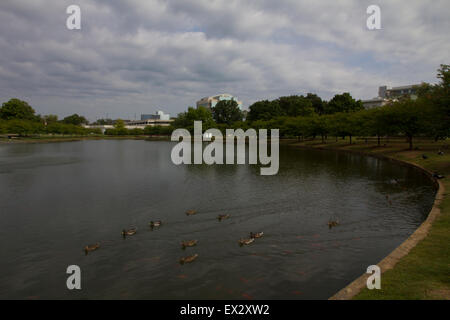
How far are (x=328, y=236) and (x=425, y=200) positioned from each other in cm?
1262

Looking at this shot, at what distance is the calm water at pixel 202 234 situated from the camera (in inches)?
446

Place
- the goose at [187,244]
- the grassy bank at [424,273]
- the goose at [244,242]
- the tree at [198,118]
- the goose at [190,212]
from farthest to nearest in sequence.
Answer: the tree at [198,118], the goose at [190,212], the goose at [244,242], the goose at [187,244], the grassy bank at [424,273]

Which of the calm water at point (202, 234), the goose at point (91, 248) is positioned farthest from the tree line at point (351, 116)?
the goose at point (91, 248)

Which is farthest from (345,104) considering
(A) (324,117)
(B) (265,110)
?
(B) (265,110)

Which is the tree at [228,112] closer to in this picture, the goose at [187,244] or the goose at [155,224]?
the goose at [155,224]

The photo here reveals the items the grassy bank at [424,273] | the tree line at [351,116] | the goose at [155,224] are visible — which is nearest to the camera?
the grassy bank at [424,273]

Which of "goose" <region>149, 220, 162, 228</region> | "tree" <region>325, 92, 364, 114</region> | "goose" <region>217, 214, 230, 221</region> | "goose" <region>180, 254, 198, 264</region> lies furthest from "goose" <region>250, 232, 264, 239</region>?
"tree" <region>325, 92, 364, 114</region>

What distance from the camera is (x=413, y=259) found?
11297 mm

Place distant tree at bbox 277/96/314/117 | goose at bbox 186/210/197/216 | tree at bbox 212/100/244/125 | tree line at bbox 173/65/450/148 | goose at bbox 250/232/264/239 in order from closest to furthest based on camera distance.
Answer: goose at bbox 250/232/264/239, goose at bbox 186/210/197/216, tree line at bbox 173/65/450/148, distant tree at bbox 277/96/314/117, tree at bbox 212/100/244/125

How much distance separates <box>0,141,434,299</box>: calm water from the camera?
446 inches

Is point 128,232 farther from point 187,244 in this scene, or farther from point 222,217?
point 222,217

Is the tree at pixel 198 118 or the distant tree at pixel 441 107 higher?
the tree at pixel 198 118

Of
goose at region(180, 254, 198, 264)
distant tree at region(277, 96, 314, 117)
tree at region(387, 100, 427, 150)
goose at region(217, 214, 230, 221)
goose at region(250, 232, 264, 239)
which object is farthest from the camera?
distant tree at region(277, 96, 314, 117)

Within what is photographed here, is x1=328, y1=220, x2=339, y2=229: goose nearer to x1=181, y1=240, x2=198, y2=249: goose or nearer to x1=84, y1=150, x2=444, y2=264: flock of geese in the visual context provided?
x1=84, y1=150, x2=444, y2=264: flock of geese
